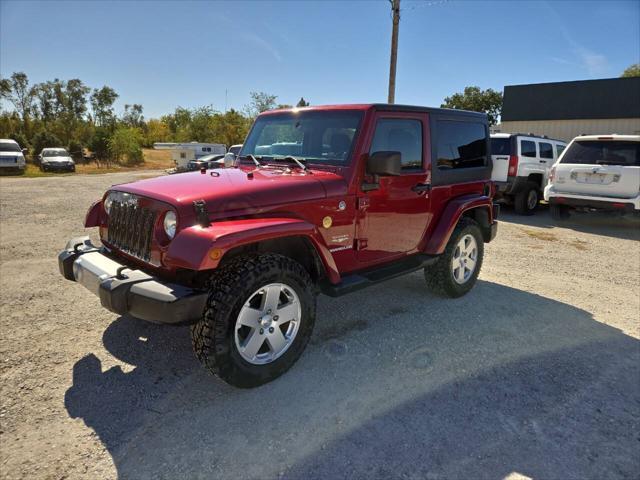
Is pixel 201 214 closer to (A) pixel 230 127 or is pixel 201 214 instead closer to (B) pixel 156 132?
(A) pixel 230 127

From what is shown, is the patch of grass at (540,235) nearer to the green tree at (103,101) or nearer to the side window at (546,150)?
the side window at (546,150)

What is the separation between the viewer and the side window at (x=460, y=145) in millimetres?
4281

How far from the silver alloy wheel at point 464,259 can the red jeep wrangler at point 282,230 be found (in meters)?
0.06

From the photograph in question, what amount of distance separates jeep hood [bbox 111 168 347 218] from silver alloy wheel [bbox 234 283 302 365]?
603 mm

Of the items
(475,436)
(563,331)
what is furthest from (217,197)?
(563,331)

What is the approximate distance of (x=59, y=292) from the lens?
4.56 meters

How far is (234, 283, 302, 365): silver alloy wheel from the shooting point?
2816 millimetres

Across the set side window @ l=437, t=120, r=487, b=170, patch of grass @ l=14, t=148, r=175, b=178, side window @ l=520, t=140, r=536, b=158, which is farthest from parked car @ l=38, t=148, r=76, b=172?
side window @ l=437, t=120, r=487, b=170

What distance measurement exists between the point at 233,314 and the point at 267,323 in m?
0.31

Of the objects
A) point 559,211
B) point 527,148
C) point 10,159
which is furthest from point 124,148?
point 559,211

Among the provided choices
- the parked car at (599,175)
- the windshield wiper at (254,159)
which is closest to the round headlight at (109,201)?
the windshield wiper at (254,159)

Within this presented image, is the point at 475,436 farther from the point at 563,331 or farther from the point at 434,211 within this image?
the point at 434,211

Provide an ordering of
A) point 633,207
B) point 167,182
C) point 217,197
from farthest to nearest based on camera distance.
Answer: point 633,207, point 167,182, point 217,197

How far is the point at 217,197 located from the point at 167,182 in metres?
0.73
